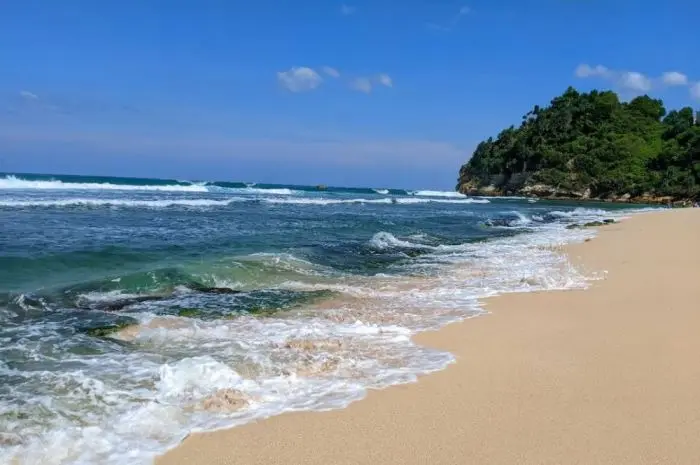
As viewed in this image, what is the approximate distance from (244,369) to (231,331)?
Result: 137 centimetres

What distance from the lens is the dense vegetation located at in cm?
6769

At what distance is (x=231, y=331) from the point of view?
553 cm

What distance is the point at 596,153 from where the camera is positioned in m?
74.7

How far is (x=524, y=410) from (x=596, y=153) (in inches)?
3149

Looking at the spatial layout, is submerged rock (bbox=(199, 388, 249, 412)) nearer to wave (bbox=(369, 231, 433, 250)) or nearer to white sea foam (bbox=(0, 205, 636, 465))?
white sea foam (bbox=(0, 205, 636, 465))

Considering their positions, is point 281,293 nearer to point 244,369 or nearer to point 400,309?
point 400,309

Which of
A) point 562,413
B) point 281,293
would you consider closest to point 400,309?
point 281,293

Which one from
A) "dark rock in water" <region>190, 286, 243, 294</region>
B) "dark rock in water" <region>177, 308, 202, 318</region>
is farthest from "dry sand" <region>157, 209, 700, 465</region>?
"dark rock in water" <region>190, 286, 243, 294</region>

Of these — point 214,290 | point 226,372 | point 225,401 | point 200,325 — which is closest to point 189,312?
point 200,325

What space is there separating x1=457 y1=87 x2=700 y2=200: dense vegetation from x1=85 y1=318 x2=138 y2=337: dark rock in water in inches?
2723

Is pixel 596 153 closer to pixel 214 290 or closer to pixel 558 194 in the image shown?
pixel 558 194

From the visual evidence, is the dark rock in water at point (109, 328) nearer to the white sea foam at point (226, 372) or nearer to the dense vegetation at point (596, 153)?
the white sea foam at point (226, 372)

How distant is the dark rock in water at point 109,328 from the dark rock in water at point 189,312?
0.61 metres

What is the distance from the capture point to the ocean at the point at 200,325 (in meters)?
3.30
